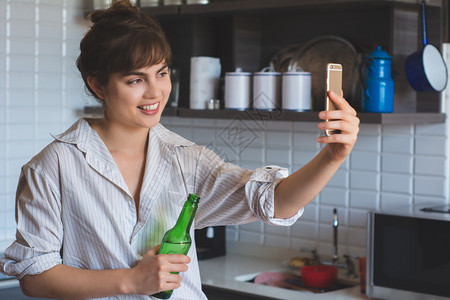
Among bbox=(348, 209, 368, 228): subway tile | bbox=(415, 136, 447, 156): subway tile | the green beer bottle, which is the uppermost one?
bbox=(415, 136, 447, 156): subway tile

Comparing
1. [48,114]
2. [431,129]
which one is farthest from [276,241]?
[48,114]

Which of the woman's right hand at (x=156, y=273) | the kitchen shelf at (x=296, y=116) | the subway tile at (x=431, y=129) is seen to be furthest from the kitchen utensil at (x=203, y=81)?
the woman's right hand at (x=156, y=273)

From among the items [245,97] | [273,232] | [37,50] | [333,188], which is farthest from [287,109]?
[37,50]

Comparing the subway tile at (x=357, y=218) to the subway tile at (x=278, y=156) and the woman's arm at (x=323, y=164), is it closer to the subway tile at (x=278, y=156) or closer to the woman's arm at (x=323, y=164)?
the subway tile at (x=278, y=156)

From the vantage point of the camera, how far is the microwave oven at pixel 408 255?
6.99 feet

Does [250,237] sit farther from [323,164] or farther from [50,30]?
[323,164]

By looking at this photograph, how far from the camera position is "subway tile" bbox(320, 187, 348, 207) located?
2687mm

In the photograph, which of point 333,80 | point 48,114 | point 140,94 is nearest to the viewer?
point 333,80

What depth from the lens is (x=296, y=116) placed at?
2369 mm

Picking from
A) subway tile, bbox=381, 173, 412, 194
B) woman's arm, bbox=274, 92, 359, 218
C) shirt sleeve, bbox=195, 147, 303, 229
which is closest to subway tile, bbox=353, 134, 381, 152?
subway tile, bbox=381, 173, 412, 194

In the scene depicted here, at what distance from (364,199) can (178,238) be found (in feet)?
4.83

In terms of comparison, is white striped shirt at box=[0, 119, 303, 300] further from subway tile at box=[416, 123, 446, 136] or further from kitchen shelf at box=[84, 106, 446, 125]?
subway tile at box=[416, 123, 446, 136]

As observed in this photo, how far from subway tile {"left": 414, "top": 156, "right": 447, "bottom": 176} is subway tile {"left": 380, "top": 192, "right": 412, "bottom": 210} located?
0.11 metres

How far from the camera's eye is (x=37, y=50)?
9.33 feet
